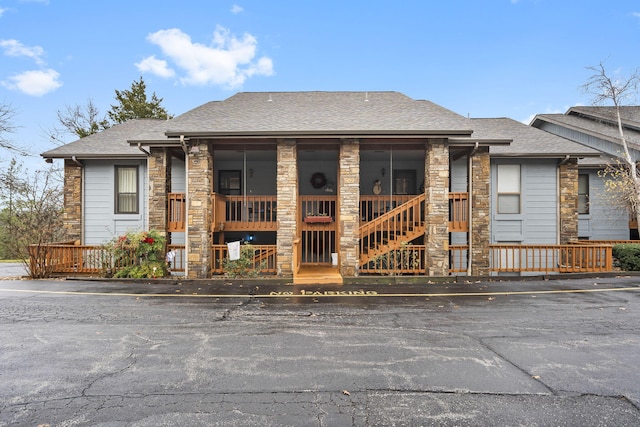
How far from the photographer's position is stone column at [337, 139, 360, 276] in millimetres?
10875

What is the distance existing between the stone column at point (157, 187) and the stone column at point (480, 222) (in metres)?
10.7

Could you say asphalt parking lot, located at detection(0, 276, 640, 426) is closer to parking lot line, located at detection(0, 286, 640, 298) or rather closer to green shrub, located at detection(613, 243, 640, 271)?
parking lot line, located at detection(0, 286, 640, 298)

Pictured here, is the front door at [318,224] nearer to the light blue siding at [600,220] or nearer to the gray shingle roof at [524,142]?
the gray shingle roof at [524,142]

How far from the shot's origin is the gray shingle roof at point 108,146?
507 inches

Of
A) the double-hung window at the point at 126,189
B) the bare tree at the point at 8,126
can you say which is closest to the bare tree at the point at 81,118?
the bare tree at the point at 8,126

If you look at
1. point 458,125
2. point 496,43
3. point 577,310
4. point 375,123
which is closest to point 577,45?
point 496,43

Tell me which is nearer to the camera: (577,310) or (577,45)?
(577,310)

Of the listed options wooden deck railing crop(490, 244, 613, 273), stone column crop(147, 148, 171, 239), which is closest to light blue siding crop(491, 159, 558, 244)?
wooden deck railing crop(490, 244, 613, 273)

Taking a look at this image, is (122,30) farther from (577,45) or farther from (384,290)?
(577,45)

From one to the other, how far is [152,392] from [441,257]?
9.31 m

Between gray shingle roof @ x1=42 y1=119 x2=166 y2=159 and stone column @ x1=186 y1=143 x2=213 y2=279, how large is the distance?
1.93 metres

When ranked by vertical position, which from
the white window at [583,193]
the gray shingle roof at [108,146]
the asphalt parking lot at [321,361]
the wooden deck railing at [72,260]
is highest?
the gray shingle roof at [108,146]

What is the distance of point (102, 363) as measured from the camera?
4301mm

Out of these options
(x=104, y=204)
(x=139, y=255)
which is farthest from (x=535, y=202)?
(x=104, y=204)
